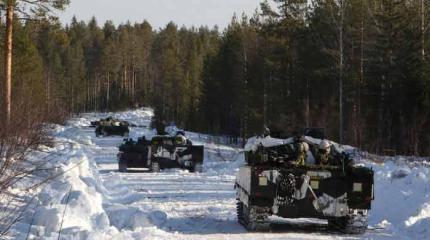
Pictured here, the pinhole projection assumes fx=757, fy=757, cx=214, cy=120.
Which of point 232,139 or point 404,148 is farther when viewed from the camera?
point 232,139

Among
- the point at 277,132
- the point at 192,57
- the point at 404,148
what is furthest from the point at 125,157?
the point at 192,57

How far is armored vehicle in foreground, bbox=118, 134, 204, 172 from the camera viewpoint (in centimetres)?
2675

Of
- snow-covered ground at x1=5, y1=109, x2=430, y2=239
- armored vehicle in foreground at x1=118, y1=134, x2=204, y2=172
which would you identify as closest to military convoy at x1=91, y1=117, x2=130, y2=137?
armored vehicle in foreground at x1=118, y1=134, x2=204, y2=172

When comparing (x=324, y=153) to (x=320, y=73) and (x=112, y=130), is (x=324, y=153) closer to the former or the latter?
(x=320, y=73)

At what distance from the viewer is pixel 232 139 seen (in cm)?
6022

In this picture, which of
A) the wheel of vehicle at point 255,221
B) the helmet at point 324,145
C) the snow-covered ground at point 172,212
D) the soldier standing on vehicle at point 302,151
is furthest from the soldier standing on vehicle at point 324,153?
the wheel of vehicle at point 255,221

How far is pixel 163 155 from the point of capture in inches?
1057

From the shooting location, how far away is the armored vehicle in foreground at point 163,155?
2675cm

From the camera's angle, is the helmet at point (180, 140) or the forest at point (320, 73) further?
the forest at point (320, 73)

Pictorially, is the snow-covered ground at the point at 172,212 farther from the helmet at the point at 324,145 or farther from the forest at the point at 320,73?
the forest at the point at 320,73

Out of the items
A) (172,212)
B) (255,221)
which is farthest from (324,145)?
A: (172,212)

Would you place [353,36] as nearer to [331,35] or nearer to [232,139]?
[331,35]

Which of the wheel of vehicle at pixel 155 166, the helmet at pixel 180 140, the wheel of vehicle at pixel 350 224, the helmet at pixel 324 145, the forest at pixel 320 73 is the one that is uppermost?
the forest at pixel 320 73

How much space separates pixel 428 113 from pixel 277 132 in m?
27.0
